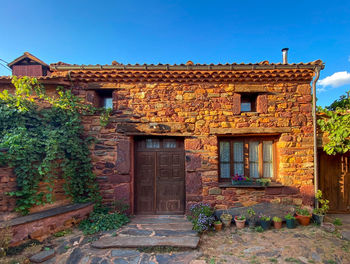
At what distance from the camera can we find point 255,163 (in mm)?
4801

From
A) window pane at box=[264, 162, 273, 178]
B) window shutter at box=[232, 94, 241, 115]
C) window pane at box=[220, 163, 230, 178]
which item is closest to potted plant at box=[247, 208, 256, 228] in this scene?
window pane at box=[220, 163, 230, 178]

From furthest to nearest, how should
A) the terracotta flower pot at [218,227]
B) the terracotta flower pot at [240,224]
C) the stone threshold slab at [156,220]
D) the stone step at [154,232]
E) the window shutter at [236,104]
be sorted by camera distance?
the window shutter at [236,104]
the stone threshold slab at [156,220]
the terracotta flower pot at [240,224]
the terracotta flower pot at [218,227]
the stone step at [154,232]

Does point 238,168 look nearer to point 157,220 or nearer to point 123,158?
point 157,220

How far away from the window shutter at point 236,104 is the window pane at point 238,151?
0.91 meters

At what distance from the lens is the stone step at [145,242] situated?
3.26 meters

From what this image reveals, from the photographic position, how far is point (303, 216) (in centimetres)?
414

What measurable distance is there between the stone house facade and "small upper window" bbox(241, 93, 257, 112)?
4.0 inches

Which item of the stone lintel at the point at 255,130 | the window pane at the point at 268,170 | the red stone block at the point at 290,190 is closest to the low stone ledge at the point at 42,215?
the stone lintel at the point at 255,130

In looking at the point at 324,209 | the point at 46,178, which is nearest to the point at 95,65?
the point at 46,178

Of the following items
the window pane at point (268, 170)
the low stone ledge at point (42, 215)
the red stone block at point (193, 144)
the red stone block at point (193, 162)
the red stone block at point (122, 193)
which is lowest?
the low stone ledge at point (42, 215)

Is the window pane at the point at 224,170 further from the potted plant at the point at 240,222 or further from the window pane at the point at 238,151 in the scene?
the potted plant at the point at 240,222

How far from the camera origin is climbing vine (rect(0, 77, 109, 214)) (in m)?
3.40

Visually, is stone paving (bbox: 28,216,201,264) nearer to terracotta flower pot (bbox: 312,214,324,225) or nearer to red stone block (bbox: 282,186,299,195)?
red stone block (bbox: 282,186,299,195)

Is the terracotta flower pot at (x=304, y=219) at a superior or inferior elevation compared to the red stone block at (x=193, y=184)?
inferior
